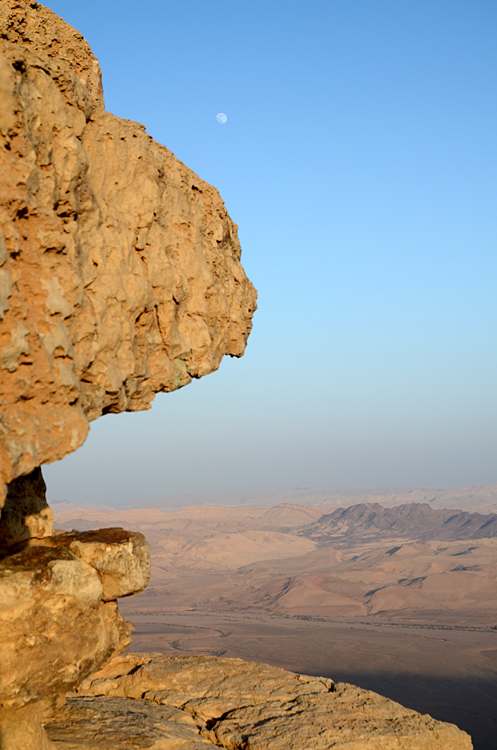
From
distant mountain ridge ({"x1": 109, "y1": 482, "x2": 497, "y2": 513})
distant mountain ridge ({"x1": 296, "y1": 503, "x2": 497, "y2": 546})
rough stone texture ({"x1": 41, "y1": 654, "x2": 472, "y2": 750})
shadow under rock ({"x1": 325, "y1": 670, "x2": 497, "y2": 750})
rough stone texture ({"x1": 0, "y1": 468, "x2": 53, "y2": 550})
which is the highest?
rough stone texture ({"x1": 0, "y1": 468, "x2": 53, "y2": 550})

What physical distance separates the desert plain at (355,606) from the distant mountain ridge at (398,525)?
22 cm

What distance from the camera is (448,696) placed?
710 inches

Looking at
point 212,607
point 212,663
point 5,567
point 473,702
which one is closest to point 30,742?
point 5,567

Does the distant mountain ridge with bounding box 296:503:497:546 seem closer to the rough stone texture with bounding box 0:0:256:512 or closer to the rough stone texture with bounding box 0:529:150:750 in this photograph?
the rough stone texture with bounding box 0:0:256:512

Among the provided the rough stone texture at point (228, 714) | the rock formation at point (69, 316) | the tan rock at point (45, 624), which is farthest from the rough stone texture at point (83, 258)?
the rough stone texture at point (228, 714)

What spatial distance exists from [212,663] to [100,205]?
18.5ft

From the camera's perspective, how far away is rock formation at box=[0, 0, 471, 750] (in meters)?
3.74

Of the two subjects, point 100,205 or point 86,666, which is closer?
point 86,666

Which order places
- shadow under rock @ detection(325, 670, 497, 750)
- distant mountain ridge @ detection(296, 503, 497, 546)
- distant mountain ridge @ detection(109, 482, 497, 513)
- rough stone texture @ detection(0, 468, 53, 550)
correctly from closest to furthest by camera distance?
rough stone texture @ detection(0, 468, 53, 550), shadow under rock @ detection(325, 670, 497, 750), distant mountain ridge @ detection(296, 503, 497, 546), distant mountain ridge @ detection(109, 482, 497, 513)

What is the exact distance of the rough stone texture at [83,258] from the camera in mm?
3633

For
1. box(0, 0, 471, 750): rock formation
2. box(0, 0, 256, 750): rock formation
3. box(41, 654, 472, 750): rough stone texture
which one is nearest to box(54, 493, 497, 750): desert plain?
box(41, 654, 472, 750): rough stone texture

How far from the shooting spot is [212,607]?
33.9 metres

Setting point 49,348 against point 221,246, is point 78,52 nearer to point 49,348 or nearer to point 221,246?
point 221,246

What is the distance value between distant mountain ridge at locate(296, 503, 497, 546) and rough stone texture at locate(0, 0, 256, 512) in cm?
5219
